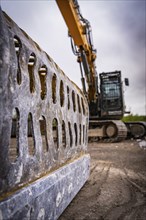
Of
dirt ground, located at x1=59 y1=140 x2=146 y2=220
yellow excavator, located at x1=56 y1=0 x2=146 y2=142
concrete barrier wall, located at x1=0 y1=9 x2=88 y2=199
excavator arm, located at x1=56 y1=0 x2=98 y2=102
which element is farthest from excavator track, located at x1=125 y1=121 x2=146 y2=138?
concrete barrier wall, located at x1=0 y1=9 x2=88 y2=199

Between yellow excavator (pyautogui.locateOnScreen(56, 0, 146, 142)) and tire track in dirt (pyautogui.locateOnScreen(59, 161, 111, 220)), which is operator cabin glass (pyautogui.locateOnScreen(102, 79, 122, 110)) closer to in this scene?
yellow excavator (pyautogui.locateOnScreen(56, 0, 146, 142))

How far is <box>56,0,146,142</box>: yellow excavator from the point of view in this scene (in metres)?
8.44

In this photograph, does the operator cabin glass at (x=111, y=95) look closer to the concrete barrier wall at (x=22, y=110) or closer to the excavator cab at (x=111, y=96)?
the excavator cab at (x=111, y=96)

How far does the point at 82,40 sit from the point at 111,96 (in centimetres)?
366

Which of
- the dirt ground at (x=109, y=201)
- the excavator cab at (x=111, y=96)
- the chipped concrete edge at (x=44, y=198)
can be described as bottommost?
the dirt ground at (x=109, y=201)

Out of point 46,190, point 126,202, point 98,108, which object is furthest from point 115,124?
point 46,190

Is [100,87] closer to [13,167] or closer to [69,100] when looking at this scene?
[69,100]

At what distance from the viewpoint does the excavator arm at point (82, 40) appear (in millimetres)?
6679

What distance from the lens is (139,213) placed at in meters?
1.54

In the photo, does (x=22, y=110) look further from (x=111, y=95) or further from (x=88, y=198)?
(x=111, y=95)

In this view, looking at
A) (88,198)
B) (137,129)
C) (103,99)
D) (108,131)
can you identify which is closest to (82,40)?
(103,99)

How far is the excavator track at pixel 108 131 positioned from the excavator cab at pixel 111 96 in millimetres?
515

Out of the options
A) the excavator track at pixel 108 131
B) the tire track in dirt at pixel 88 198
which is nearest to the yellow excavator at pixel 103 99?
the excavator track at pixel 108 131

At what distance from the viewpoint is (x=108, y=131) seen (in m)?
10.2
